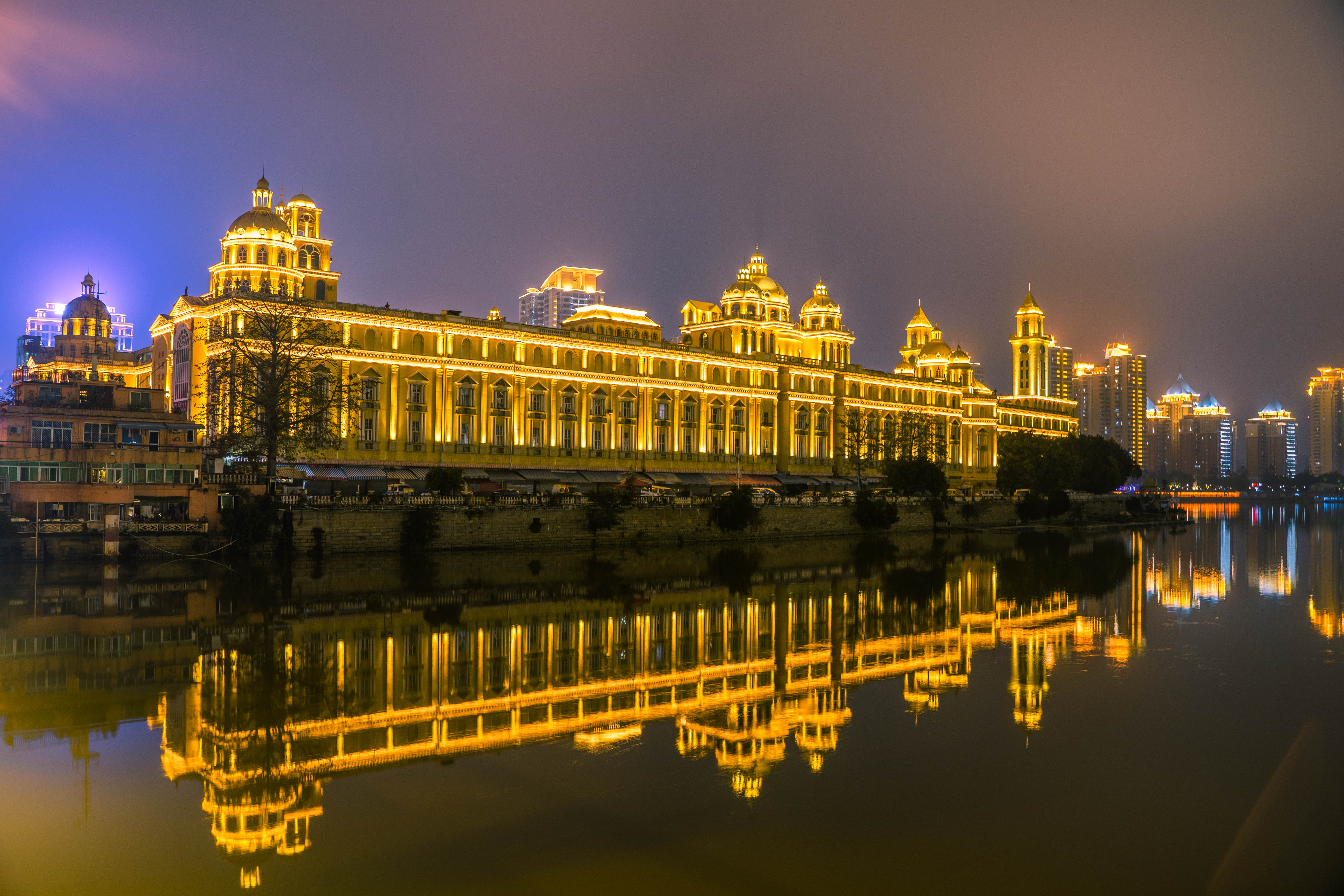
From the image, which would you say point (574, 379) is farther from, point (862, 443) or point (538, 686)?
point (538, 686)

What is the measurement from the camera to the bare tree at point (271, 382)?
162 ft

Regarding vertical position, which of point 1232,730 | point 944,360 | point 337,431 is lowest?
point 1232,730

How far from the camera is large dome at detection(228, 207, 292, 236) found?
212ft

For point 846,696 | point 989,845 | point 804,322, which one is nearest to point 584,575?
point 846,696

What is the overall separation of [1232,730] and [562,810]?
547 inches

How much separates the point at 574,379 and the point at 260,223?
25.0 meters

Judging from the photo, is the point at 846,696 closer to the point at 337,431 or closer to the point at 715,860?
the point at 715,860

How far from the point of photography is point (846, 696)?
21.6m

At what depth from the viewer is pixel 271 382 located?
161 feet

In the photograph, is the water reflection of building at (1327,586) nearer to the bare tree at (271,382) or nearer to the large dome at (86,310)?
the bare tree at (271,382)

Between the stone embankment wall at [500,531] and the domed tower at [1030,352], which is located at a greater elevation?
the domed tower at [1030,352]

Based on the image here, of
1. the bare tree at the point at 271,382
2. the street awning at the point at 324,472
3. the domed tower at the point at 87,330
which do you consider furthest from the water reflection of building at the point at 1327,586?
the domed tower at the point at 87,330

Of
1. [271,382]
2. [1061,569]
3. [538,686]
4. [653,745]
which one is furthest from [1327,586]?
[271,382]

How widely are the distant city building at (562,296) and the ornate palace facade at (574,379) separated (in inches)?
2278
